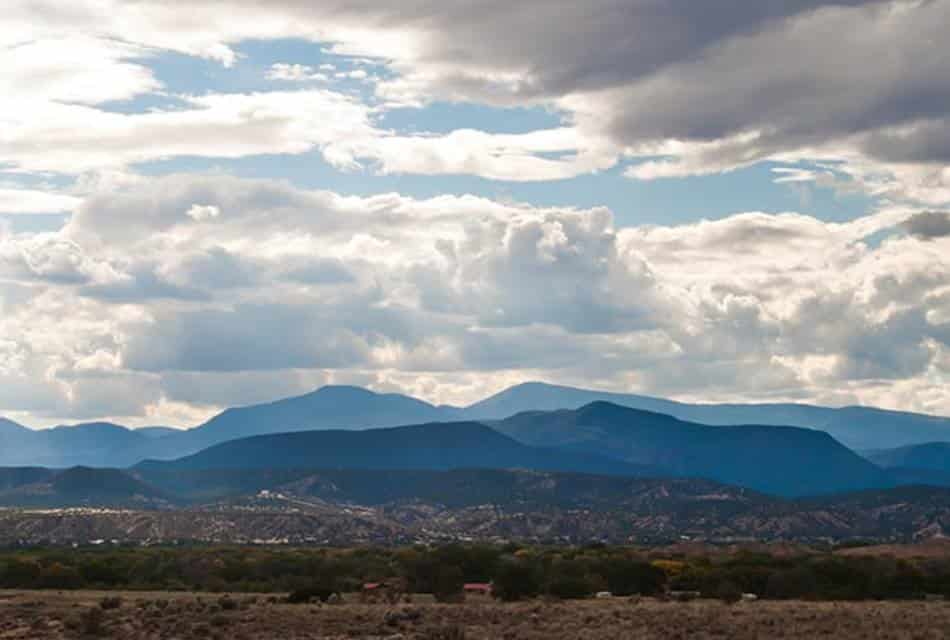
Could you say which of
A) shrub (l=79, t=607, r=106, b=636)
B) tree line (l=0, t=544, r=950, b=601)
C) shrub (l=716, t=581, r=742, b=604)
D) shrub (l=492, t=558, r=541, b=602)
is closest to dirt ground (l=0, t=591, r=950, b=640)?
shrub (l=79, t=607, r=106, b=636)

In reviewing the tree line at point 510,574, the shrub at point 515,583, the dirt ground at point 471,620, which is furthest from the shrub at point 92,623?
the shrub at point 515,583

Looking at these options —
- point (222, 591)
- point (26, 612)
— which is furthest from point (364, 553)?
point (26, 612)

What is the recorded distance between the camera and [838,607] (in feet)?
246

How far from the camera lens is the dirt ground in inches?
2420

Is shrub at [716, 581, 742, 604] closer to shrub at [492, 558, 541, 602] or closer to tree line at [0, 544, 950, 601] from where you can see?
tree line at [0, 544, 950, 601]

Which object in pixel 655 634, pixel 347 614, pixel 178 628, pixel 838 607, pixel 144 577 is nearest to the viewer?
pixel 655 634

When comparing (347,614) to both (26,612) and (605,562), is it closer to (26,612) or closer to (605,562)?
(26,612)

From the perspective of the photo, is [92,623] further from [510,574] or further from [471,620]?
[510,574]

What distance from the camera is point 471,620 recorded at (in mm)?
68062

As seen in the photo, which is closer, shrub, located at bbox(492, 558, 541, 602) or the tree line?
shrub, located at bbox(492, 558, 541, 602)

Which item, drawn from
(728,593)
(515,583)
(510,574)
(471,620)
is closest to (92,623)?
(471,620)

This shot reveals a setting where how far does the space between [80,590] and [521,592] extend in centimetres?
3332

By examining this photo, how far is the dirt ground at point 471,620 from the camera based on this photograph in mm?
61469

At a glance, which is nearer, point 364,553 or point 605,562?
point 605,562
